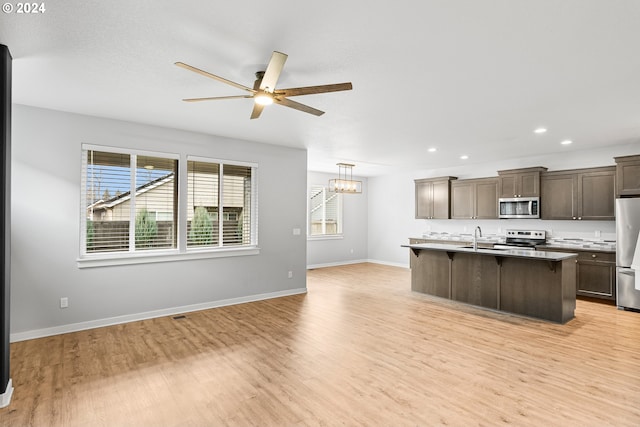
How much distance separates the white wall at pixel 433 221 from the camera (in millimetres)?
6105

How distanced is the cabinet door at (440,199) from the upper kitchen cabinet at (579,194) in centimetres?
206

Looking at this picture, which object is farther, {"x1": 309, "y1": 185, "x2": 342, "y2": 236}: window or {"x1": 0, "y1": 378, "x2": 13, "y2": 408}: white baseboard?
{"x1": 309, "y1": 185, "x2": 342, "y2": 236}: window

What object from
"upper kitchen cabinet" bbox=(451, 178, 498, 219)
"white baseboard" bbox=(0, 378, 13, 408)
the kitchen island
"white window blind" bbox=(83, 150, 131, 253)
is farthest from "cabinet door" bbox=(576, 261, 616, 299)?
"white baseboard" bbox=(0, 378, 13, 408)

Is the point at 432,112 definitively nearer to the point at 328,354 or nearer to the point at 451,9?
the point at 451,9

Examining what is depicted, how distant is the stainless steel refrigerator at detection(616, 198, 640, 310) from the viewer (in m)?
5.09

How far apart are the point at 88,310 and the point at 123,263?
2.23 ft

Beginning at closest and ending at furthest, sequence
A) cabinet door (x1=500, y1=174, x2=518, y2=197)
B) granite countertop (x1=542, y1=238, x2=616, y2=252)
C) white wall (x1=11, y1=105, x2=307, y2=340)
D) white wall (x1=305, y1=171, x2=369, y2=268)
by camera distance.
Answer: white wall (x1=11, y1=105, x2=307, y2=340) → granite countertop (x1=542, y1=238, x2=616, y2=252) → cabinet door (x1=500, y1=174, x2=518, y2=197) → white wall (x1=305, y1=171, x2=369, y2=268)

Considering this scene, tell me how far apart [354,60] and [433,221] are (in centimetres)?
680

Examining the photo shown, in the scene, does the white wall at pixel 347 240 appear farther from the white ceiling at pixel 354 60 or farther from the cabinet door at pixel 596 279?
the cabinet door at pixel 596 279

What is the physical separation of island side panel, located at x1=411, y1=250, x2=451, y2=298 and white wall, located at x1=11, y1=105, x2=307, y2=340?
2976 millimetres

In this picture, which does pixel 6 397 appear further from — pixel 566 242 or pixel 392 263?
pixel 392 263

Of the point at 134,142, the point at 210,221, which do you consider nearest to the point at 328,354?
the point at 210,221

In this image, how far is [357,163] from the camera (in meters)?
7.92

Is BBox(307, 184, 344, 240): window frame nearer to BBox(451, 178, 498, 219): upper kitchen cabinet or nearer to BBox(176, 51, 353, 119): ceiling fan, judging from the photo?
BBox(451, 178, 498, 219): upper kitchen cabinet
